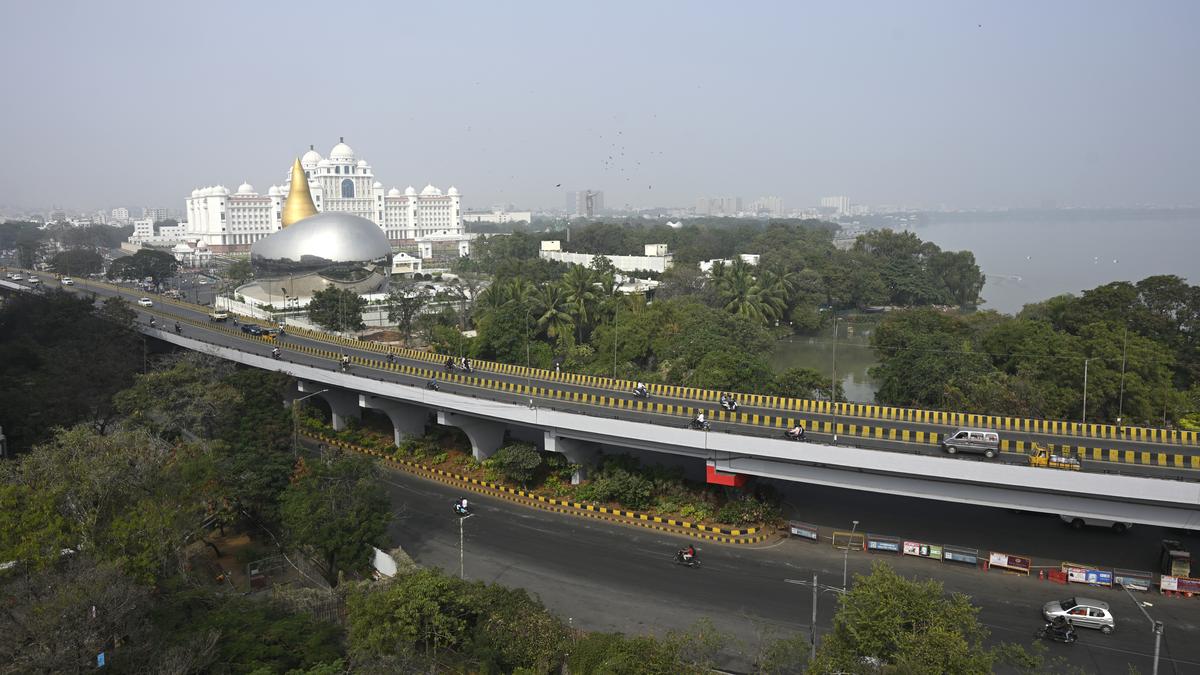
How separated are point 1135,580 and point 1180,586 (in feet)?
3.16

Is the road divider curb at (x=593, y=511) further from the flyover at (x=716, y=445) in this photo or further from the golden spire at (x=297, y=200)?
the golden spire at (x=297, y=200)

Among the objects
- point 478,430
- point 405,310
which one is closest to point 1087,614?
point 478,430

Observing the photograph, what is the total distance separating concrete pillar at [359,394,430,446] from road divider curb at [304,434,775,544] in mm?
1442

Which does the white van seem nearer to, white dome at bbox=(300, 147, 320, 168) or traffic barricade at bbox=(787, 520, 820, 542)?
traffic barricade at bbox=(787, 520, 820, 542)

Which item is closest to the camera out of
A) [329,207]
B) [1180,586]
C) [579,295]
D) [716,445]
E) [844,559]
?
[1180,586]

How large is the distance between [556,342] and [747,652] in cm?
3217

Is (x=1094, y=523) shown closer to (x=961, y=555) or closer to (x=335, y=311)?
(x=961, y=555)

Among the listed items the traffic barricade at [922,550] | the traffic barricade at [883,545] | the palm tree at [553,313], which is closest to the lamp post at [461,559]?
the traffic barricade at [883,545]

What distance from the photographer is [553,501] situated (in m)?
26.8

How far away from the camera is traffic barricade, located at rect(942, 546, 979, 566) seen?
71.5 feet

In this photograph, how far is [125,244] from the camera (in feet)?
474

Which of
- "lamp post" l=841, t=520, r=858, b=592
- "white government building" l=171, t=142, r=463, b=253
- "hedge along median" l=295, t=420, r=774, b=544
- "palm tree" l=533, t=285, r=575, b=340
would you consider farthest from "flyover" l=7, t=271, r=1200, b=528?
"white government building" l=171, t=142, r=463, b=253

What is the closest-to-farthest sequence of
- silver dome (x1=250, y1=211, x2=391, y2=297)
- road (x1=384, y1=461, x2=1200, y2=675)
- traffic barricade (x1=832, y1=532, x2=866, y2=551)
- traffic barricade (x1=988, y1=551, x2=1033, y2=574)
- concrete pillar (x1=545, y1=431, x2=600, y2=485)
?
road (x1=384, y1=461, x2=1200, y2=675) → traffic barricade (x1=988, y1=551, x2=1033, y2=574) → traffic barricade (x1=832, y1=532, x2=866, y2=551) → concrete pillar (x1=545, y1=431, x2=600, y2=485) → silver dome (x1=250, y1=211, x2=391, y2=297)

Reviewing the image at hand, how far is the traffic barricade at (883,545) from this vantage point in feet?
73.7
